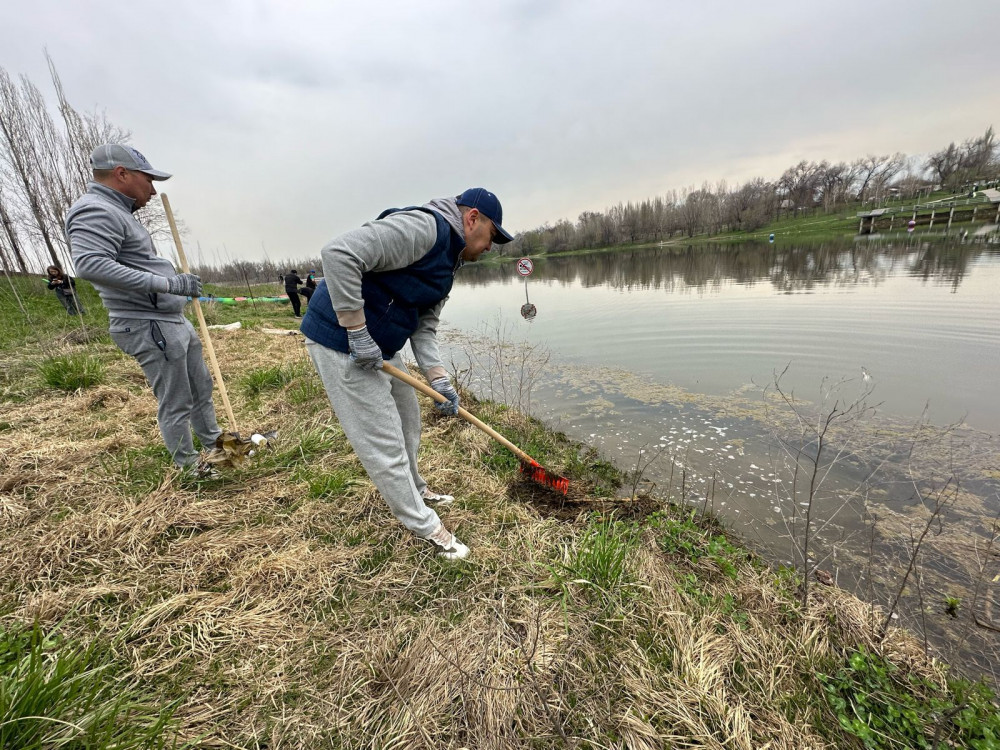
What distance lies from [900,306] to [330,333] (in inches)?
525

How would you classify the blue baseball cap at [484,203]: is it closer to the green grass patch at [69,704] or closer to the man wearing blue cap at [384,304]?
the man wearing blue cap at [384,304]

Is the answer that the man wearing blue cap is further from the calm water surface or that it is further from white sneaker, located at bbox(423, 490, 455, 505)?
the calm water surface

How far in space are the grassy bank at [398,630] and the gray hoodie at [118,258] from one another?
3.99 ft

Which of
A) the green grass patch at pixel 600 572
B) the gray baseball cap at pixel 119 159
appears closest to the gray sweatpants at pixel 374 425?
the green grass patch at pixel 600 572

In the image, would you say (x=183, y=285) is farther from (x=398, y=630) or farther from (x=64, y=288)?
(x=64, y=288)

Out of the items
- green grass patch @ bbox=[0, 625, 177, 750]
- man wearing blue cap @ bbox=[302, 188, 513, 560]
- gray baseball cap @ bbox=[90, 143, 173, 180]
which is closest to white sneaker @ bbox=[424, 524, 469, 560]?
man wearing blue cap @ bbox=[302, 188, 513, 560]

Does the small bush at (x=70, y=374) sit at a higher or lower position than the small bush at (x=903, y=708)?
higher

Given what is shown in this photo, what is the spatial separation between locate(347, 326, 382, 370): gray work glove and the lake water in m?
2.48

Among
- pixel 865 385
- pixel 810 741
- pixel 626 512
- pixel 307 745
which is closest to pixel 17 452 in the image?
pixel 307 745

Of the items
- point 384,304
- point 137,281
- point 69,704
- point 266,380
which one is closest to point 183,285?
point 137,281

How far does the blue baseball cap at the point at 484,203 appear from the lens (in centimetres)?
205

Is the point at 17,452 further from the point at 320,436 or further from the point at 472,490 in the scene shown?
the point at 472,490

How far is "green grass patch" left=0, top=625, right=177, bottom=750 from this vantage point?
1.09 m

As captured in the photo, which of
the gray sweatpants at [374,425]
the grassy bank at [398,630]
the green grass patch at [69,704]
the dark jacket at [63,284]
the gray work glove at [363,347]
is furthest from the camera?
the dark jacket at [63,284]
